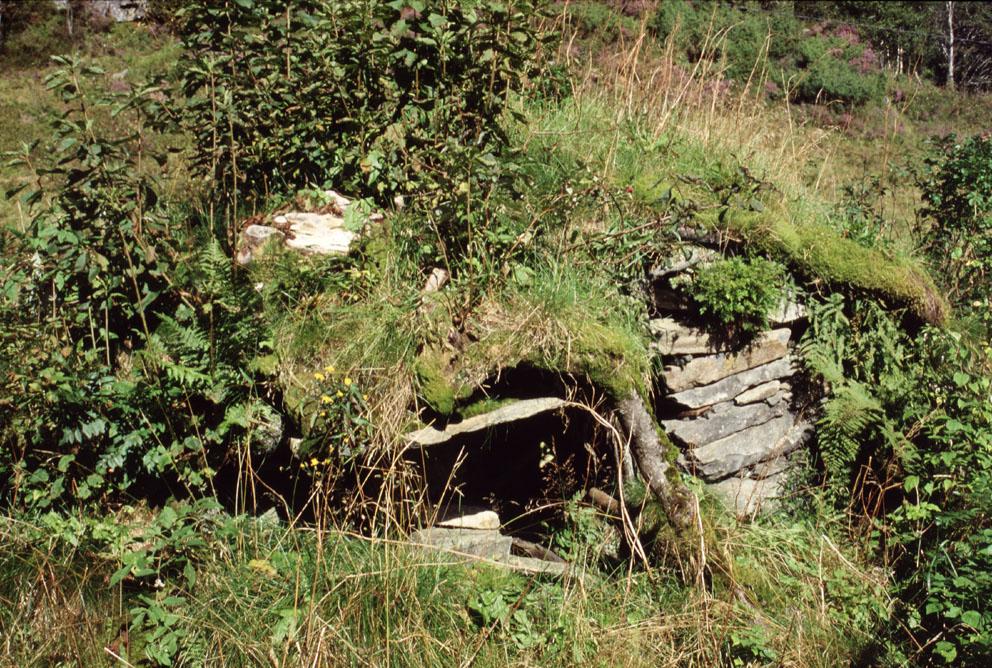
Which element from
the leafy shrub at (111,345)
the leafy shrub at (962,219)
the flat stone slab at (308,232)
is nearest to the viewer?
the leafy shrub at (111,345)

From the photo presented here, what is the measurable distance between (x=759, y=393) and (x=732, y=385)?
0.23 m

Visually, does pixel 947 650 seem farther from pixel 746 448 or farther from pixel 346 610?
pixel 346 610

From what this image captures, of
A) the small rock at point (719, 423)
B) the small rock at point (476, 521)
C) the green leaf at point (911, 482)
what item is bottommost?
the small rock at point (476, 521)

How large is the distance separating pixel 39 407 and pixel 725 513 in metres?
3.78

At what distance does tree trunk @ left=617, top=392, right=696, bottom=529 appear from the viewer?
4355 millimetres

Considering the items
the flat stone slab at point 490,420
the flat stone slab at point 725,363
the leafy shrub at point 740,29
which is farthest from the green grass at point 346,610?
the leafy shrub at point 740,29

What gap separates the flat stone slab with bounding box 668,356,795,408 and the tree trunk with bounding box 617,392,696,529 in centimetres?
55

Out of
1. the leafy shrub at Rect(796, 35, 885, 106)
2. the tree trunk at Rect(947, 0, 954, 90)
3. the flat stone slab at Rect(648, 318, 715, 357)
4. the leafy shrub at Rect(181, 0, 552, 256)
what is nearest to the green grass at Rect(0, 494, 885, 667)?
the flat stone slab at Rect(648, 318, 715, 357)

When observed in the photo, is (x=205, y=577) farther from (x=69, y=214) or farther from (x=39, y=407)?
(x=69, y=214)

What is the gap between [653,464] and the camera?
176 inches

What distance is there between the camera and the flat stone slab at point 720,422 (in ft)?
16.3

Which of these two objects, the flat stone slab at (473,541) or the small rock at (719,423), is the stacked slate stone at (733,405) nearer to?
the small rock at (719,423)

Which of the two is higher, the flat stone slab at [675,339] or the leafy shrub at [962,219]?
the leafy shrub at [962,219]

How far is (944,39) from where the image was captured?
59.8 feet
